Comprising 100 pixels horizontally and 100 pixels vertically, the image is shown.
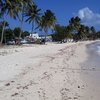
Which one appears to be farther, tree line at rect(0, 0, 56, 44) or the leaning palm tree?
the leaning palm tree

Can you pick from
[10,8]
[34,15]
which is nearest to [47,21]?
[34,15]

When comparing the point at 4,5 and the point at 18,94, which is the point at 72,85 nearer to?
the point at 18,94

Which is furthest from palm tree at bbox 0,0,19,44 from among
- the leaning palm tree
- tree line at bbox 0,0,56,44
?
the leaning palm tree

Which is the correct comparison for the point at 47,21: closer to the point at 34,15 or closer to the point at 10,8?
the point at 34,15

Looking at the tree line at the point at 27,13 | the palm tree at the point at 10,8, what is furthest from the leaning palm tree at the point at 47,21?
the palm tree at the point at 10,8

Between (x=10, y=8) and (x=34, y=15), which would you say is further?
(x=34, y=15)

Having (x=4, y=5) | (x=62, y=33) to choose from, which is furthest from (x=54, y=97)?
(x=62, y=33)

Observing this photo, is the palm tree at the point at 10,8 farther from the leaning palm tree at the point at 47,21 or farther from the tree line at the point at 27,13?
the leaning palm tree at the point at 47,21

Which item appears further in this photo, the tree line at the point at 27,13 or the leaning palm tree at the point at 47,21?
the leaning palm tree at the point at 47,21

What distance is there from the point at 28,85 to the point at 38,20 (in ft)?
206

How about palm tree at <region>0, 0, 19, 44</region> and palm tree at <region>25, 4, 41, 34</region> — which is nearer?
palm tree at <region>0, 0, 19, 44</region>

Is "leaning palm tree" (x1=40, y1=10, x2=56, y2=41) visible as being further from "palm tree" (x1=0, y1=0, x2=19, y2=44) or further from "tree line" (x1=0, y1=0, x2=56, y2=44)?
"palm tree" (x1=0, y1=0, x2=19, y2=44)

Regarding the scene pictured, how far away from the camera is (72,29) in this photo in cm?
11238

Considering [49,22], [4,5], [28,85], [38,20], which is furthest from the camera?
[49,22]
